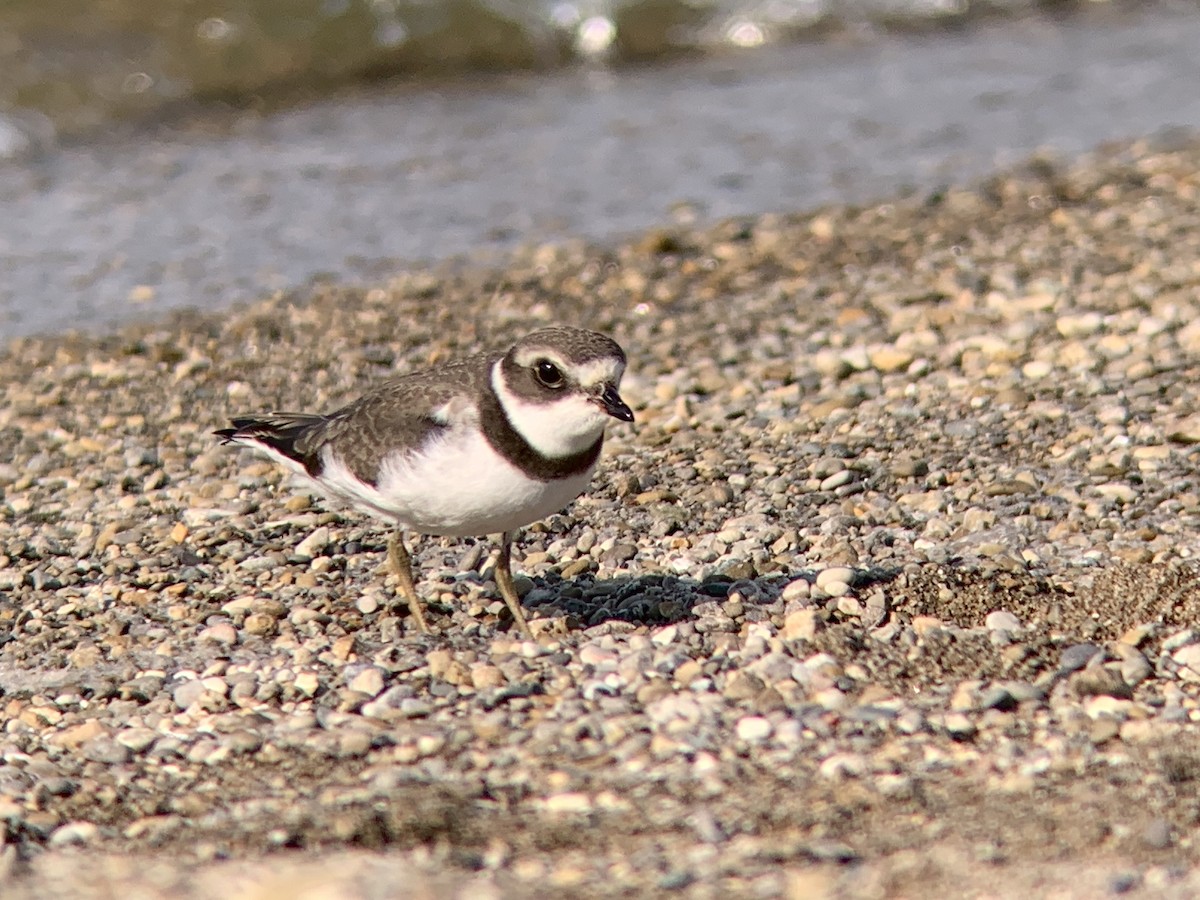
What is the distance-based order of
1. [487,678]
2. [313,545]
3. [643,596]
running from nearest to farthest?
[487,678]
[643,596]
[313,545]

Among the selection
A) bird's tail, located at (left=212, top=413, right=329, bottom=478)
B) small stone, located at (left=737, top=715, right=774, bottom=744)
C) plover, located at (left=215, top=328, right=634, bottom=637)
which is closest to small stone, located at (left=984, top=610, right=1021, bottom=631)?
small stone, located at (left=737, top=715, right=774, bottom=744)

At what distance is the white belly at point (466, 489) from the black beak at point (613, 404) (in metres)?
0.24

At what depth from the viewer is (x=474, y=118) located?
541 inches

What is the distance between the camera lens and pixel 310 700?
5.00m

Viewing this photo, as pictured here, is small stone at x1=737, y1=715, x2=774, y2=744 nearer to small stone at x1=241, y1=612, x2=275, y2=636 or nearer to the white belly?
the white belly

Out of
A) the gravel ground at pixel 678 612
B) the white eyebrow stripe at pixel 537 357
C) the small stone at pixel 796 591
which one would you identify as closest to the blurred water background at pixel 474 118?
the gravel ground at pixel 678 612

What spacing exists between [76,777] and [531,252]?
5617mm

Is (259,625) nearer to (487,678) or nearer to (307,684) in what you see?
(307,684)

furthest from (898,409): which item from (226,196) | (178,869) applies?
(226,196)

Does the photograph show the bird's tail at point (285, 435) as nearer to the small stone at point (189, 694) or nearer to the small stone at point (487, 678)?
the small stone at point (189, 694)

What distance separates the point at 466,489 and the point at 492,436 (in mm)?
169

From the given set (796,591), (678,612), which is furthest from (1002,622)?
(678,612)

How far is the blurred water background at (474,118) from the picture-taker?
34.4 ft

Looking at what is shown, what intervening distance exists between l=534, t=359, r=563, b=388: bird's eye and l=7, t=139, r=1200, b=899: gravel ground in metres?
0.86
